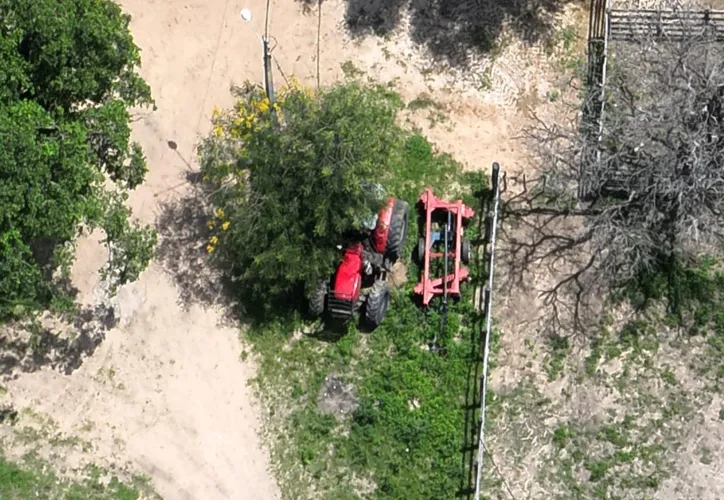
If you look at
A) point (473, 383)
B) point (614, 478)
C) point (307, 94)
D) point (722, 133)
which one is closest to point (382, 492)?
point (473, 383)

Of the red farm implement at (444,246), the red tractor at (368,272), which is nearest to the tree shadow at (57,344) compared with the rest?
the red tractor at (368,272)

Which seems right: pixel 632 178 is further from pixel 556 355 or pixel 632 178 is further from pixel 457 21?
pixel 457 21

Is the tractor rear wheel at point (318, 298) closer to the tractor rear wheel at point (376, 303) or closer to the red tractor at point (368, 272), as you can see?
the red tractor at point (368, 272)

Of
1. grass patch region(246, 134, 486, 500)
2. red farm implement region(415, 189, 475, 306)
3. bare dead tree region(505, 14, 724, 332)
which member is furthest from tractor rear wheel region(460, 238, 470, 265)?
bare dead tree region(505, 14, 724, 332)

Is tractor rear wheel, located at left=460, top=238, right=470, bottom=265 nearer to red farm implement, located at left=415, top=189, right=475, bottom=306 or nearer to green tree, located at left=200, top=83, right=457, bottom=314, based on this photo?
red farm implement, located at left=415, top=189, right=475, bottom=306

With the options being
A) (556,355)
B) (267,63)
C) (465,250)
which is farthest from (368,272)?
(267,63)

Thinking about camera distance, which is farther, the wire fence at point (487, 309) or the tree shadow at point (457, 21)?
the tree shadow at point (457, 21)
